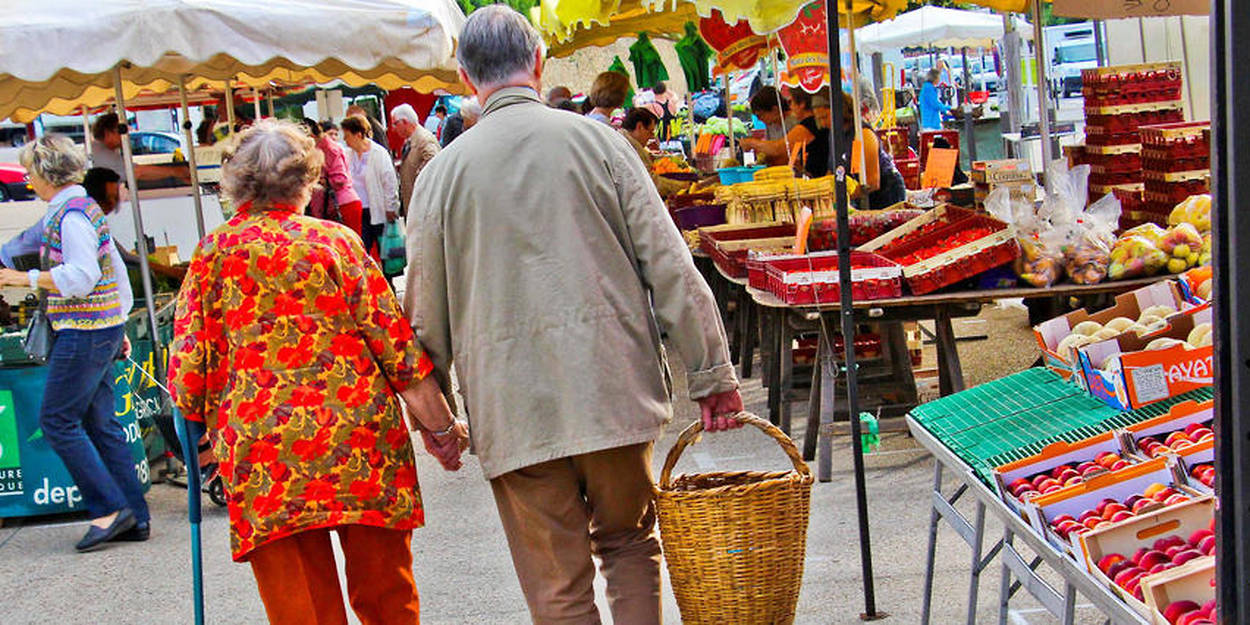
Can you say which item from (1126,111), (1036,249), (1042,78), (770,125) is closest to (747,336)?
(770,125)

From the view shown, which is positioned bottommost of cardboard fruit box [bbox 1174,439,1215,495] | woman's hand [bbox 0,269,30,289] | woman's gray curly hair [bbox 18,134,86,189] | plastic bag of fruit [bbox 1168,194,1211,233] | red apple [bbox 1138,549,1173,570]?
red apple [bbox 1138,549,1173,570]

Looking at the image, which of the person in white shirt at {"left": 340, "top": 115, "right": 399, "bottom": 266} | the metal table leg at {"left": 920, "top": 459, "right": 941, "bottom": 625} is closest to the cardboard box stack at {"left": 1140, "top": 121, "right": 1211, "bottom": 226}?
the metal table leg at {"left": 920, "top": 459, "right": 941, "bottom": 625}

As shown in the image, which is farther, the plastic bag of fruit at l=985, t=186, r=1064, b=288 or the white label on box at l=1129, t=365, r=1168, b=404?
the plastic bag of fruit at l=985, t=186, r=1064, b=288

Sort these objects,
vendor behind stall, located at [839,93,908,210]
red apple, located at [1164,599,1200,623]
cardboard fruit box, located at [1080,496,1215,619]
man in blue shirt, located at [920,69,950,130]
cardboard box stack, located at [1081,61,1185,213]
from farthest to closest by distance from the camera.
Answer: man in blue shirt, located at [920,69,950,130] < cardboard box stack, located at [1081,61,1185,213] < vendor behind stall, located at [839,93,908,210] < cardboard fruit box, located at [1080,496,1215,619] < red apple, located at [1164,599,1200,623]

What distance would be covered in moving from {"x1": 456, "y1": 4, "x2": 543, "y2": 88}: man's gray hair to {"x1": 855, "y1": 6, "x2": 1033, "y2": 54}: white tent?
1811 cm

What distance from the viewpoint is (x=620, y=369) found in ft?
12.0

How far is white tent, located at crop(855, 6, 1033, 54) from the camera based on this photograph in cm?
2103

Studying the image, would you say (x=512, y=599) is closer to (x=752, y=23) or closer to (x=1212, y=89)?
(x=752, y=23)

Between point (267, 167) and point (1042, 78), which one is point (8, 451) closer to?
point (267, 167)

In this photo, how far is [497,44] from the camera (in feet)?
12.4

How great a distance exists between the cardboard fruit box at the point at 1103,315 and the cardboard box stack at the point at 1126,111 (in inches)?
259

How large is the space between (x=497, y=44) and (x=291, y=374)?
108 cm

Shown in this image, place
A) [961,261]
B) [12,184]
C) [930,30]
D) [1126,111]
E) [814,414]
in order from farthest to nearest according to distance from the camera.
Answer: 1. [12,184]
2. [930,30]
3. [1126,111]
4. [814,414]
5. [961,261]

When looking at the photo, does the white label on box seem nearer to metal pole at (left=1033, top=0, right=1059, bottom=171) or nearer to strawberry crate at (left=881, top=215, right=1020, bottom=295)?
strawberry crate at (left=881, top=215, right=1020, bottom=295)
